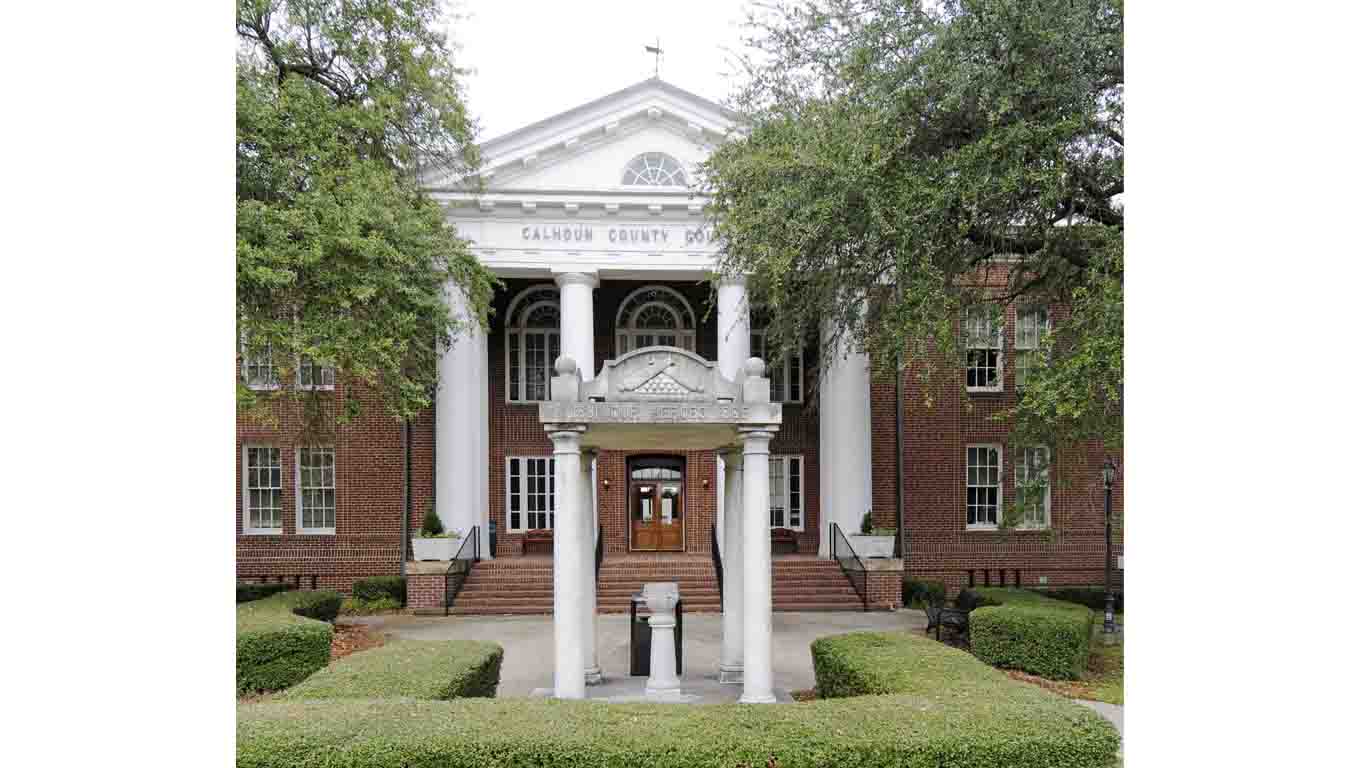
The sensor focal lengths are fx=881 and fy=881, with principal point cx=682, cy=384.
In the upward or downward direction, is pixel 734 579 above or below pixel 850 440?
below

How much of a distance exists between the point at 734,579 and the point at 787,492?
12.4 meters

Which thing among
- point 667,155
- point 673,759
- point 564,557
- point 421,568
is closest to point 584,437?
point 564,557

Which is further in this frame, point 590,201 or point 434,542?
point 590,201

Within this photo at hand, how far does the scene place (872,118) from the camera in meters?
11.6

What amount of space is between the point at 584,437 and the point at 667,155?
1188 centimetres

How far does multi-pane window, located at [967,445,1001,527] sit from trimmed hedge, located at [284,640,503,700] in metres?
15.9

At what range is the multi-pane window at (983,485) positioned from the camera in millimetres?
22734

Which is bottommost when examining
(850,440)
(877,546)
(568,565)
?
(877,546)

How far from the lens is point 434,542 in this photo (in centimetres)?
1898

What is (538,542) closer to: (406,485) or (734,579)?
(406,485)

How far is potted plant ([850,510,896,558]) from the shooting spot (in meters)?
20.0

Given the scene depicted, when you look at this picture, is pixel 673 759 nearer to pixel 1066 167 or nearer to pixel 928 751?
pixel 928 751

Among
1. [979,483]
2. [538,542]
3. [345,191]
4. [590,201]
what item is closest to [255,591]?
[538,542]

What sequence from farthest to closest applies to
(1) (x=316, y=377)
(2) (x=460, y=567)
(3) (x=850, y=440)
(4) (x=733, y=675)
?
1. (3) (x=850, y=440)
2. (2) (x=460, y=567)
3. (1) (x=316, y=377)
4. (4) (x=733, y=675)
